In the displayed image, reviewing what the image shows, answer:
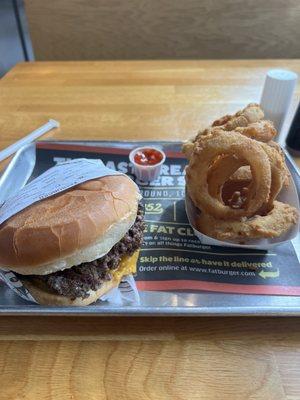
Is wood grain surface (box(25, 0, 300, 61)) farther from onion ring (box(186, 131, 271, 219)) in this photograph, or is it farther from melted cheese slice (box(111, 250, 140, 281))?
melted cheese slice (box(111, 250, 140, 281))

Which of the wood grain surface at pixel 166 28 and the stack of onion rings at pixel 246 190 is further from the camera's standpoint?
the wood grain surface at pixel 166 28

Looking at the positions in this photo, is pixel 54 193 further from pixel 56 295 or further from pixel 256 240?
pixel 256 240

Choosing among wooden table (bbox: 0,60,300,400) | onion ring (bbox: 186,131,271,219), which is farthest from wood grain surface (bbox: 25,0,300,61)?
wooden table (bbox: 0,60,300,400)

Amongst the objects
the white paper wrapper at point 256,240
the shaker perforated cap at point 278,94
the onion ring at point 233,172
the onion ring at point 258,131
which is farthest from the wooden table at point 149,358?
the shaker perforated cap at point 278,94

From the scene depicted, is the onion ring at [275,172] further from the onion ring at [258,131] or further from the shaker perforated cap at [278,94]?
the shaker perforated cap at [278,94]

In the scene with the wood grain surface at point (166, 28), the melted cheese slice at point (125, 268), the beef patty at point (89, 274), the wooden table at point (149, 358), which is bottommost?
the wood grain surface at point (166, 28)

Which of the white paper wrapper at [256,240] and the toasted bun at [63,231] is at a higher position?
the toasted bun at [63,231]

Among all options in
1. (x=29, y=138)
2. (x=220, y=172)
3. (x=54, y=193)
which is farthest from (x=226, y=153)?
(x=29, y=138)
